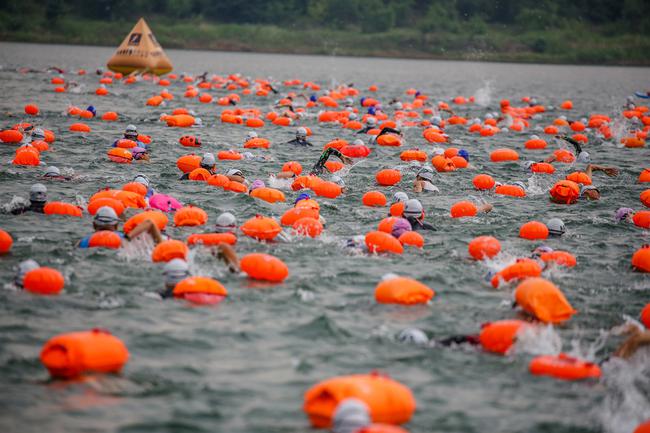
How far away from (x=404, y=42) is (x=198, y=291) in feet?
273

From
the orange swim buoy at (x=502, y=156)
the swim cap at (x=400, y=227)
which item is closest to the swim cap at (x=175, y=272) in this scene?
the swim cap at (x=400, y=227)

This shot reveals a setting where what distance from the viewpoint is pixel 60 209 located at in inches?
553

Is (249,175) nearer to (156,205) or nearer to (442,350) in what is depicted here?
(156,205)

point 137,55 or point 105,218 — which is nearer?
point 105,218

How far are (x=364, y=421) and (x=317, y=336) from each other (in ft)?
9.44

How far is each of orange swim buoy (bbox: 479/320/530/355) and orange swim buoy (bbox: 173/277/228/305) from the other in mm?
3178

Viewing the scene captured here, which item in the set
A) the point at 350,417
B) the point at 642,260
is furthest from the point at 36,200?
the point at 642,260

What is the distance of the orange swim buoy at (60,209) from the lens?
1404 cm

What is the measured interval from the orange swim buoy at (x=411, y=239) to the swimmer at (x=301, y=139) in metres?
11.1

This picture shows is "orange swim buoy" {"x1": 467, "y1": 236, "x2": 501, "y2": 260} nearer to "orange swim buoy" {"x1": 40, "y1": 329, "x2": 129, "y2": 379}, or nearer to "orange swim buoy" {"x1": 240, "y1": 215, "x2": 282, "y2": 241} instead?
"orange swim buoy" {"x1": 240, "y1": 215, "x2": 282, "y2": 241}

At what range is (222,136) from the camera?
25.5 metres

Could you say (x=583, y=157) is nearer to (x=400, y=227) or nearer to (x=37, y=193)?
(x=400, y=227)

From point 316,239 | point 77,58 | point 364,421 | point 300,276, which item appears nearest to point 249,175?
point 316,239

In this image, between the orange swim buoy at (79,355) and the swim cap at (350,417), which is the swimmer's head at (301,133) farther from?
the swim cap at (350,417)
